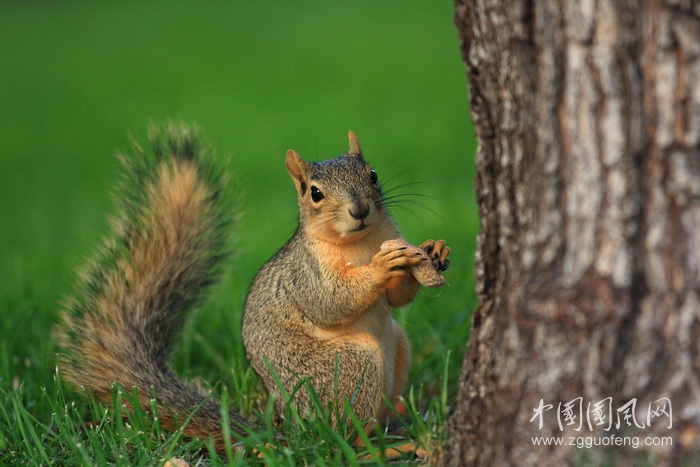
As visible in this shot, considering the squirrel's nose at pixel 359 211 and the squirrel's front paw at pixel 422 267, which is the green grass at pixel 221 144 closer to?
the squirrel's front paw at pixel 422 267

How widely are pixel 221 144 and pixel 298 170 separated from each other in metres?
Answer: 3.99

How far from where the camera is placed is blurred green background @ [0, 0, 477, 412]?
317cm

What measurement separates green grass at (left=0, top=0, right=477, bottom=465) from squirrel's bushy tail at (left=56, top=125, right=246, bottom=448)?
0.12 meters

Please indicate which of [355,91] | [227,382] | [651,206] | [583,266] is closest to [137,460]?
[227,382]

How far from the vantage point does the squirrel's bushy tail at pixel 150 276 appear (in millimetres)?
2275

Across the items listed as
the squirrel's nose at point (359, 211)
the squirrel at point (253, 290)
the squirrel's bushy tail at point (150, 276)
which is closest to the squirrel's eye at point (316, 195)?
the squirrel at point (253, 290)

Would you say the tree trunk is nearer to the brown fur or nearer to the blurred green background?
the brown fur

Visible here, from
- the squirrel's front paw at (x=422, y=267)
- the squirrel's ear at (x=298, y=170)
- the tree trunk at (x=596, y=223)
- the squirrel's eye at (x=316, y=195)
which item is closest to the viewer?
the tree trunk at (x=596, y=223)

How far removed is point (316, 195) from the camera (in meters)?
2.25

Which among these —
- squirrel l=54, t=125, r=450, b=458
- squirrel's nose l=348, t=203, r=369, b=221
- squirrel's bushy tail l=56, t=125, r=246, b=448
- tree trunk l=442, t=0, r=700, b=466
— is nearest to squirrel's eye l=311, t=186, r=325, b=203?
squirrel l=54, t=125, r=450, b=458

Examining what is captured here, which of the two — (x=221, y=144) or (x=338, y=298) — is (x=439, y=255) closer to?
(x=338, y=298)

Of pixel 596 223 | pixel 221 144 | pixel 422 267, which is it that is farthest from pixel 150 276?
pixel 221 144

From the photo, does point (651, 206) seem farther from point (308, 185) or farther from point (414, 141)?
point (414, 141)

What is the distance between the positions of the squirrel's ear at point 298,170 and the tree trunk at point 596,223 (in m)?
0.86
